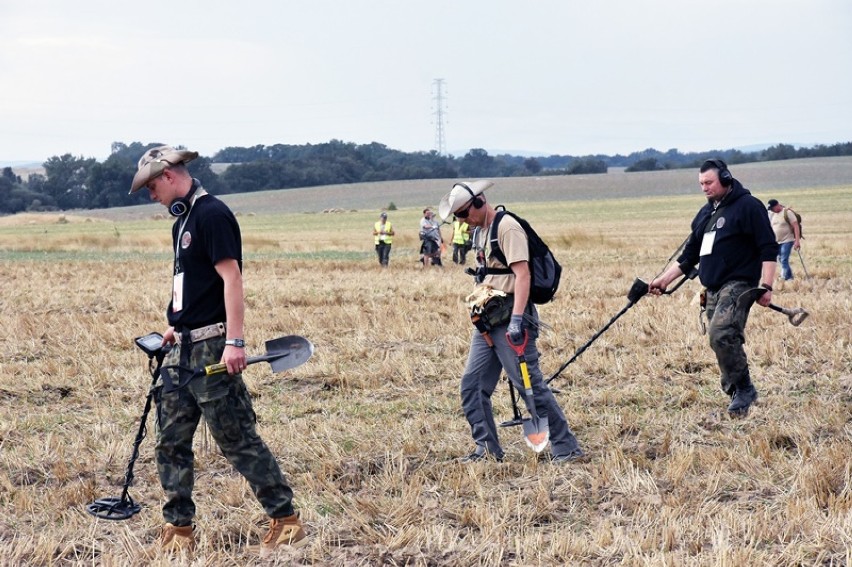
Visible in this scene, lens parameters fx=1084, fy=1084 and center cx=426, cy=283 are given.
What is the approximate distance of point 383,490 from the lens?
20.4 ft

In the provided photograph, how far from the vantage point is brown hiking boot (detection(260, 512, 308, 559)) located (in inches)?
206

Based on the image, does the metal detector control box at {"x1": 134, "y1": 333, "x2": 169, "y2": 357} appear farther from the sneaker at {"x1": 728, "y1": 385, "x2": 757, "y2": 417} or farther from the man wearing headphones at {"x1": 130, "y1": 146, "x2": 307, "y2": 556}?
the sneaker at {"x1": 728, "y1": 385, "x2": 757, "y2": 417}

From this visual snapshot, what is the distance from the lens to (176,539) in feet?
17.2

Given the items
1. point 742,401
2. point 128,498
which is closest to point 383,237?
point 742,401

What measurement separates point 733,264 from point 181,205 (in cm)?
459

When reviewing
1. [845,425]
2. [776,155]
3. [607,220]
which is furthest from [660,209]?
[845,425]

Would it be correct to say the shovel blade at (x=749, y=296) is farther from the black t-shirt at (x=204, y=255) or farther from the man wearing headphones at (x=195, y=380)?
the black t-shirt at (x=204, y=255)

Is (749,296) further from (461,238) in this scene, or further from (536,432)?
(461,238)

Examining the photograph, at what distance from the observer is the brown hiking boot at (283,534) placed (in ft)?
17.1

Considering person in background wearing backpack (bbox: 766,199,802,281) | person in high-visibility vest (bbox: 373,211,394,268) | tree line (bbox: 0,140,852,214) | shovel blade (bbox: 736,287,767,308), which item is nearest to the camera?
shovel blade (bbox: 736,287,767,308)

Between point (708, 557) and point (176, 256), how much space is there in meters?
2.84

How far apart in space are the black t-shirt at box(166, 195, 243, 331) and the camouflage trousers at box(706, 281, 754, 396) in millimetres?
4264

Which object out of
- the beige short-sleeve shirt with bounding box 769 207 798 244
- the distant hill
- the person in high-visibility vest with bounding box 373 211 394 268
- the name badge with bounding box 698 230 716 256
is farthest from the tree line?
the name badge with bounding box 698 230 716 256

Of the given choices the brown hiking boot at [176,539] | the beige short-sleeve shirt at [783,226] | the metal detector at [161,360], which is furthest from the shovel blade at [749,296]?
the beige short-sleeve shirt at [783,226]
